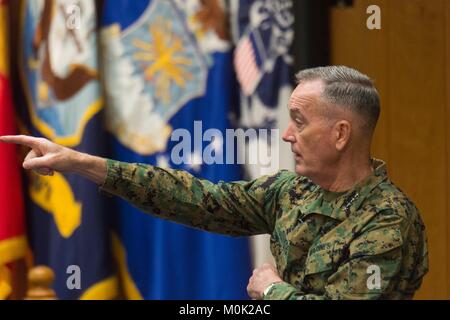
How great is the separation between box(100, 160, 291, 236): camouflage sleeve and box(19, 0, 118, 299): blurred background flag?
0.98 m

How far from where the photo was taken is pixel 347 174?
2170mm

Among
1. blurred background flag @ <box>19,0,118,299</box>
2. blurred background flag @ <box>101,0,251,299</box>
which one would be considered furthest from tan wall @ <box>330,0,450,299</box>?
blurred background flag @ <box>19,0,118,299</box>

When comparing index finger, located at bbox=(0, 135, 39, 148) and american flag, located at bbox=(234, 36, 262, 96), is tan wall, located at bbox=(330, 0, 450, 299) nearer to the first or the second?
american flag, located at bbox=(234, 36, 262, 96)

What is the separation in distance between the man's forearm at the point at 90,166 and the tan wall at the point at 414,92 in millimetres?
1293

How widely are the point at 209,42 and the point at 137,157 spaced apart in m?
0.41

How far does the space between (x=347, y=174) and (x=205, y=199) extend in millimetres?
319

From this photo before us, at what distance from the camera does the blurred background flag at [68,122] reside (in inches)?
126

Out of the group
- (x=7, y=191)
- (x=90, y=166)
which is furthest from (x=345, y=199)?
(x=7, y=191)

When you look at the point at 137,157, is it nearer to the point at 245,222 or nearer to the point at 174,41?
the point at 174,41

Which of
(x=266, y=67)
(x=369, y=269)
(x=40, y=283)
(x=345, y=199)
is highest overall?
(x=266, y=67)

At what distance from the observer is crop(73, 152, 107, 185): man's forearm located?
6.98 ft

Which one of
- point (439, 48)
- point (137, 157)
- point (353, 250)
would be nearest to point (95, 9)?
point (137, 157)

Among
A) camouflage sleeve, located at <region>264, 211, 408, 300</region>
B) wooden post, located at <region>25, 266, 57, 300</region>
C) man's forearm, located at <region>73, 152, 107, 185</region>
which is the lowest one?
wooden post, located at <region>25, 266, 57, 300</region>

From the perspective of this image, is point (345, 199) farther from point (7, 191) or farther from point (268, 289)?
point (7, 191)
